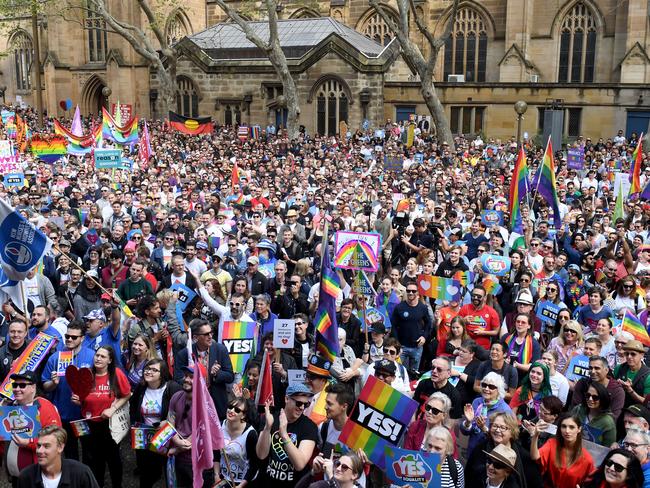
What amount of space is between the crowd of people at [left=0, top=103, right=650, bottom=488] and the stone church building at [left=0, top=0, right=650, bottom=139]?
17801mm

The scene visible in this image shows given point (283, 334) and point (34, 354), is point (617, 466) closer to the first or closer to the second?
point (283, 334)

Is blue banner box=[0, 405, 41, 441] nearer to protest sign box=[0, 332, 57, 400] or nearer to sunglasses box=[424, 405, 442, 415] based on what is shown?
protest sign box=[0, 332, 57, 400]

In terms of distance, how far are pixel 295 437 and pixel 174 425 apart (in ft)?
4.03

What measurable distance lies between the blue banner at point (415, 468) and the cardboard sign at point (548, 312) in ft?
13.4

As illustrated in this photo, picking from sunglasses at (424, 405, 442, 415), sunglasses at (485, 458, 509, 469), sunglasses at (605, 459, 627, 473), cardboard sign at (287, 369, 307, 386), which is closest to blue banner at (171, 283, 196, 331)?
cardboard sign at (287, 369, 307, 386)

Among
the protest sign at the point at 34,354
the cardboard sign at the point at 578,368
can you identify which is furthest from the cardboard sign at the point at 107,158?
the cardboard sign at the point at 578,368

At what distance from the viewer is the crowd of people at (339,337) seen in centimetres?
546

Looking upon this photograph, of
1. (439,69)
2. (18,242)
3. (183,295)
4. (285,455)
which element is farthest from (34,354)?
(439,69)

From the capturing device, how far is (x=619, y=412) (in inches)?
245

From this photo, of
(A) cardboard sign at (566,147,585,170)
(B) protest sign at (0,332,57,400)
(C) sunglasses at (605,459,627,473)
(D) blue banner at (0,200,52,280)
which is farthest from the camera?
(A) cardboard sign at (566,147,585,170)

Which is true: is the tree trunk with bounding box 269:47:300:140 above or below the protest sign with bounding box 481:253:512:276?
above

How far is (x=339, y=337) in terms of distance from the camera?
780 centimetres

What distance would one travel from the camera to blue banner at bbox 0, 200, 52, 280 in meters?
8.17

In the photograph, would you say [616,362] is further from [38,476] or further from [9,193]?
[9,193]
